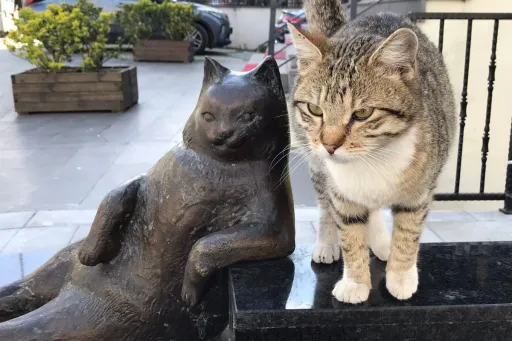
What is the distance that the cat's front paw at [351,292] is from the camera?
1676mm

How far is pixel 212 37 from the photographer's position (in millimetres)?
13867

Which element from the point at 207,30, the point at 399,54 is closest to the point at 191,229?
the point at 399,54

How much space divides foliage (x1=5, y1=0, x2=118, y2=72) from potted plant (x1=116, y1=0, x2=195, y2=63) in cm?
435

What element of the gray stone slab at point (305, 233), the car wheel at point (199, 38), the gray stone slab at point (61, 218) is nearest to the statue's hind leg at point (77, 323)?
the gray stone slab at point (305, 233)

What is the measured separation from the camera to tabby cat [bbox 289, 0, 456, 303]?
5.08 ft

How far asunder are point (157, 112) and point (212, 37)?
716 centimetres

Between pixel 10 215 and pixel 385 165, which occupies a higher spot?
pixel 385 165

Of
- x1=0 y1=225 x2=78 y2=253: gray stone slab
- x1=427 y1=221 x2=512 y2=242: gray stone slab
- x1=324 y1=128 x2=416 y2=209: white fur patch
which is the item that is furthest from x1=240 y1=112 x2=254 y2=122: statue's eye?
x1=427 y1=221 x2=512 y2=242: gray stone slab

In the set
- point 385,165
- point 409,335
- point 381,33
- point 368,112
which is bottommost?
point 409,335

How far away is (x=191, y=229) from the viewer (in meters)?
1.80

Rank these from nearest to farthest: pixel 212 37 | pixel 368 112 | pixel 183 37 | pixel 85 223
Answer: pixel 368 112, pixel 85 223, pixel 183 37, pixel 212 37

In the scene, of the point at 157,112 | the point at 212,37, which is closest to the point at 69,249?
the point at 157,112

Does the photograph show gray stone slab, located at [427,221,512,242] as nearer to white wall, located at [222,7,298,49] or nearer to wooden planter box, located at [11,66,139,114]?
wooden planter box, located at [11,66,139,114]

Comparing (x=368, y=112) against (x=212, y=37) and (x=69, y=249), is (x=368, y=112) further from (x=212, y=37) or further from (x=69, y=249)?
(x=212, y=37)
